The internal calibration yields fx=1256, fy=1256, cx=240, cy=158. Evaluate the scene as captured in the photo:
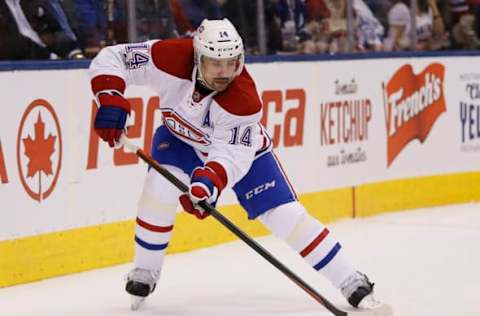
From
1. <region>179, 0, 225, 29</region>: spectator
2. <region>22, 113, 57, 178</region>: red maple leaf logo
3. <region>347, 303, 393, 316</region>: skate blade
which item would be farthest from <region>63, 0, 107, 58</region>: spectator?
<region>347, 303, 393, 316</region>: skate blade

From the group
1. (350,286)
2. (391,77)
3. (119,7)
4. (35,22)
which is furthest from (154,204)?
(391,77)

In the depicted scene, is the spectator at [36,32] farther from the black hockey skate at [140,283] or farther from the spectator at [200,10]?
the black hockey skate at [140,283]

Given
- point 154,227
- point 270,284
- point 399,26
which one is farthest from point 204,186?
point 399,26

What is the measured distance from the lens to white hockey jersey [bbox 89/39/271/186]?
4527 millimetres

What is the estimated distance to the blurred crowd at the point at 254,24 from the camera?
19.6 ft

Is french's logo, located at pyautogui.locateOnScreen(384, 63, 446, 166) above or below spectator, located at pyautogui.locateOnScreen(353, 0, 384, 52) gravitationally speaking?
below

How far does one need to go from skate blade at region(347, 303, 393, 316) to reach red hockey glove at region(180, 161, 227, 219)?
681 millimetres

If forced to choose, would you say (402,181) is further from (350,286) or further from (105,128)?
(105,128)

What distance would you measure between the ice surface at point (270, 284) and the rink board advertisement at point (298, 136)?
0.32m

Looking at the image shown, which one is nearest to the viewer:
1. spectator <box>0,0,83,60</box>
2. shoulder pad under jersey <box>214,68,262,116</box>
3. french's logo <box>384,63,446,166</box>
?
shoulder pad under jersey <box>214,68,262,116</box>

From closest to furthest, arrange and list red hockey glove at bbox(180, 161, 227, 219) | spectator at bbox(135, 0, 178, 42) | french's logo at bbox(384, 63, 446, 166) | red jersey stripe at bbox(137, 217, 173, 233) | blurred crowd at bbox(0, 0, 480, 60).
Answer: red hockey glove at bbox(180, 161, 227, 219) → red jersey stripe at bbox(137, 217, 173, 233) → blurred crowd at bbox(0, 0, 480, 60) → spectator at bbox(135, 0, 178, 42) → french's logo at bbox(384, 63, 446, 166)

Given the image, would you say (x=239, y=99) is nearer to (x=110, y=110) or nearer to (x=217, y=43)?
(x=217, y=43)

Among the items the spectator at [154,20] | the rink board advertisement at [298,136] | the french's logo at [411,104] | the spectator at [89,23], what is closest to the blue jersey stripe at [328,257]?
the rink board advertisement at [298,136]

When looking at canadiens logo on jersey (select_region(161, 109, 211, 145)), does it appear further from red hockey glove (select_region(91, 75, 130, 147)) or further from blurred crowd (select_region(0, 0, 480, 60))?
blurred crowd (select_region(0, 0, 480, 60))
